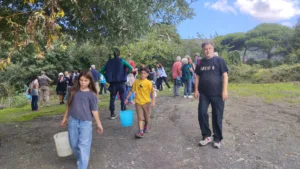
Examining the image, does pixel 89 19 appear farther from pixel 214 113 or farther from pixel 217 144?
pixel 217 144

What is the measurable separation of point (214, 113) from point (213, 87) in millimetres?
516

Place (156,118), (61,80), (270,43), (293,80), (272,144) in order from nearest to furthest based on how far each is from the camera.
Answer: (272,144) < (156,118) < (61,80) < (293,80) < (270,43)

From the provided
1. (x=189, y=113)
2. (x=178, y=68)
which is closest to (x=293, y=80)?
(x=178, y=68)

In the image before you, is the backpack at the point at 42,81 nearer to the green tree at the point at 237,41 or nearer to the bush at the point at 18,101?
the bush at the point at 18,101

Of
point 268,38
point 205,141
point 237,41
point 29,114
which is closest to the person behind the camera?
point 205,141

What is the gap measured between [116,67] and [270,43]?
38561mm

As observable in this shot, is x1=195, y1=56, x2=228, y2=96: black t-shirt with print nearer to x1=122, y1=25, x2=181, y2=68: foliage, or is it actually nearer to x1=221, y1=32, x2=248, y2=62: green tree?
x1=122, y1=25, x2=181, y2=68: foliage

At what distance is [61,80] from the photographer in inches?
600

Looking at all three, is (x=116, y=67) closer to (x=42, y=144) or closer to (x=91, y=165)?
(x=42, y=144)

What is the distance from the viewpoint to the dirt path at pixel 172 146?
5.18 metres

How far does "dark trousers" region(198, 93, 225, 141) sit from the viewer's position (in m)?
5.71

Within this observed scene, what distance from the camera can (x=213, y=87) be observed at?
18.6ft

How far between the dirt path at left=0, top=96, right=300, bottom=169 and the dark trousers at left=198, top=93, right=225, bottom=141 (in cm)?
32

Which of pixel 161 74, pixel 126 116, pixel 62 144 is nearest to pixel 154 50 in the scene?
pixel 161 74
